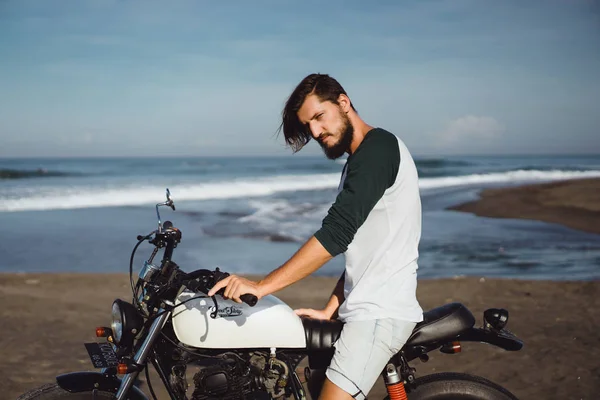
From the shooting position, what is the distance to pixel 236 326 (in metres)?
2.68

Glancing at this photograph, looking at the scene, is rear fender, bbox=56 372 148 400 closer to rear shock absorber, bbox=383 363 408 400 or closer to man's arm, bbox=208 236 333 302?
man's arm, bbox=208 236 333 302

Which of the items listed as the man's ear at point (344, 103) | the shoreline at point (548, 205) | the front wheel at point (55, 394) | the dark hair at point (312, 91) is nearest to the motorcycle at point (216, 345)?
the front wheel at point (55, 394)

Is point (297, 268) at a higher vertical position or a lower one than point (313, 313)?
higher

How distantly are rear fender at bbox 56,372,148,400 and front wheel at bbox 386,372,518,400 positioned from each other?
136 cm

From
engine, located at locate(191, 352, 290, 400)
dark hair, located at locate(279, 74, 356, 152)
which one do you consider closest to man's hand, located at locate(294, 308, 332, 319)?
engine, located at locate(191, 352, 290, 400)

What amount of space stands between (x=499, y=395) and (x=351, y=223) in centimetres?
116

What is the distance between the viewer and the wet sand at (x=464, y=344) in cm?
511

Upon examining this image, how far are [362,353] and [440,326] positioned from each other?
1.50ft

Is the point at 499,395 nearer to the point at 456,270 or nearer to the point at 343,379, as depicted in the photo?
the point at 343,379

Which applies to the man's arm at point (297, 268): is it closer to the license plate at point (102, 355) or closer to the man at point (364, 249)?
the man at point (364, 249)

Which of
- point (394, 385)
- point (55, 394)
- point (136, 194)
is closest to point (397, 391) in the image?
point (394, 385)

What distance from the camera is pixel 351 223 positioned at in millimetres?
2623

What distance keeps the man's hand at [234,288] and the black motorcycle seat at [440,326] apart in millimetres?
862

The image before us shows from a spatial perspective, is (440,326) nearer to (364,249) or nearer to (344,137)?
(364,249)
